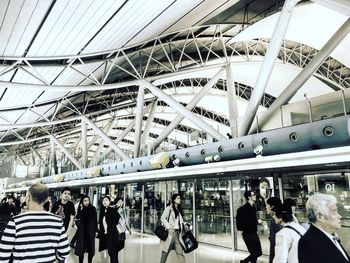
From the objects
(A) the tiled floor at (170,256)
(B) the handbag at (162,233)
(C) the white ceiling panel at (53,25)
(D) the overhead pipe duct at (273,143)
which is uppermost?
(C) the white ceiling panel at (53,25)

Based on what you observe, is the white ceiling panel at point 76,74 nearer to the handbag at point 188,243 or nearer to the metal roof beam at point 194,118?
the metal roof beam at point 194,118

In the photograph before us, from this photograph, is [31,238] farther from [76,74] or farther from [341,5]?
[76,74]

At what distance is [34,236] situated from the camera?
106 inches

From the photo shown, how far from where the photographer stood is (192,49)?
54.5 ft

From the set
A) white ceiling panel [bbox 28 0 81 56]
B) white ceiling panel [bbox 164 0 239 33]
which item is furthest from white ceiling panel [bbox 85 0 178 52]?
white ceiling panel [bbox 164 0 239 33]

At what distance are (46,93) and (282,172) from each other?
13333 mm

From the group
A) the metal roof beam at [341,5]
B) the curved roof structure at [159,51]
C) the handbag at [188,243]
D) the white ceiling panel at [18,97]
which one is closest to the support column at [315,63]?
the curved roof structure at [159,51]

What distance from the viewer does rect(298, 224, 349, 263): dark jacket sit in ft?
6.57

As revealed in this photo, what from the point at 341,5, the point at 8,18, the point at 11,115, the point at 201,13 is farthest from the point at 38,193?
the point at 11,115

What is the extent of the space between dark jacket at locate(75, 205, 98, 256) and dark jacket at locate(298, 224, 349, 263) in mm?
6057

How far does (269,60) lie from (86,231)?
20.8 ft

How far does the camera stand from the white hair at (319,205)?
2.26m

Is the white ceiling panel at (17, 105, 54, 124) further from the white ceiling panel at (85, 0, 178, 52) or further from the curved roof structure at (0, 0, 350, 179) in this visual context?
the white ceiling panel at (85, 0, 178, 52)

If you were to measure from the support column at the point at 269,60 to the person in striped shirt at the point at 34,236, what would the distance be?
6255mm
